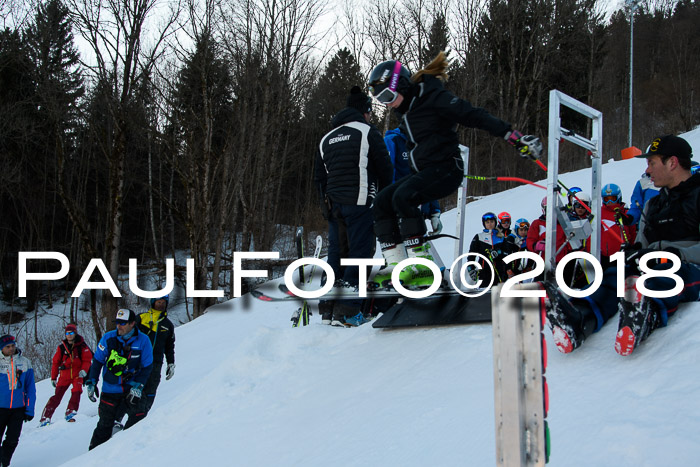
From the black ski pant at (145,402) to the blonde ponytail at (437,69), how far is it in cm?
510

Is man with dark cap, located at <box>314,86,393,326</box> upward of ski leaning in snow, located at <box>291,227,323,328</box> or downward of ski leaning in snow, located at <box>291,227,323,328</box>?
upward

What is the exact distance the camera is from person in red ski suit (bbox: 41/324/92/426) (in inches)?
341

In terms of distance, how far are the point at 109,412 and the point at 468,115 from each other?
17.4ft

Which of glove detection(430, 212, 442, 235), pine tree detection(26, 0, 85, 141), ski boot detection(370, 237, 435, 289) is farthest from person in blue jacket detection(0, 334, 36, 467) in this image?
pine tree detection(26, 0, 85, 141)

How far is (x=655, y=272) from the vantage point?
2754mm

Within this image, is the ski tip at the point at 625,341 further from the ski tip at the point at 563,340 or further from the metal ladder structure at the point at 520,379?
the metal ladder structure at the point at 520,379

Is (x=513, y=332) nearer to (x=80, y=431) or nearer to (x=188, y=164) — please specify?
(x=80, y=431)

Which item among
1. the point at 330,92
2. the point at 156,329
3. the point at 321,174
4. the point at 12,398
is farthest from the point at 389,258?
the point at 330,92

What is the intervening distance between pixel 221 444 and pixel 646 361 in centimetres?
248

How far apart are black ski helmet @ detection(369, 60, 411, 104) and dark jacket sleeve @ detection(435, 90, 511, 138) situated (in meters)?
0.27

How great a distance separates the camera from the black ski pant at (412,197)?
3.85 meters

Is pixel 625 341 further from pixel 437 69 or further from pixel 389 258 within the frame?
pixel 437 69

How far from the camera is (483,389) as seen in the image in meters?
2.95

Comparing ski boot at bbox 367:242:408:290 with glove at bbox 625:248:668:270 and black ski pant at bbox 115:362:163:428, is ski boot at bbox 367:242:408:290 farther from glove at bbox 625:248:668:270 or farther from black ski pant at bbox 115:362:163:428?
black ski pant at bbox 115:362:163:428
